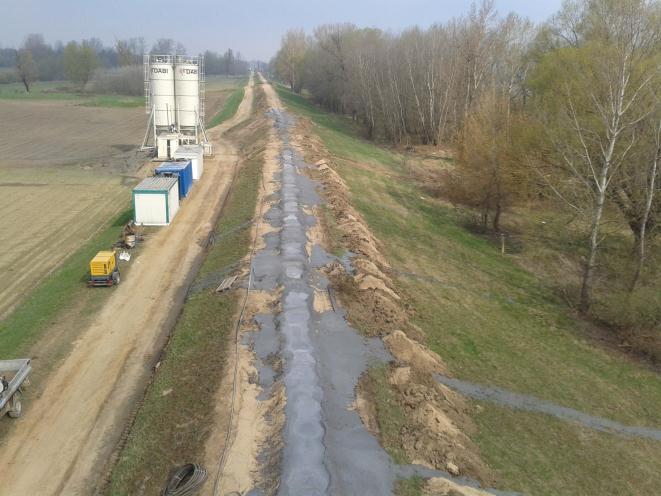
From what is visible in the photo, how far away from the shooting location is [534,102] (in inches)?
1367

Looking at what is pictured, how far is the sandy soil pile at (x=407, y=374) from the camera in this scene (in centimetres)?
1213

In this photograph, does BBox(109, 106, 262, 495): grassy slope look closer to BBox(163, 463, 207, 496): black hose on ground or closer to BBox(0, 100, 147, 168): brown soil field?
BBox(163, 463, 207, 496): black hose on ground

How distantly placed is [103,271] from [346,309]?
930 cm

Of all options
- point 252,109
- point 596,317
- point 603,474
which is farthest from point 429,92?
point 603,474

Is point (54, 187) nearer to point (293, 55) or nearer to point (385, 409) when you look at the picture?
point (385, 409)

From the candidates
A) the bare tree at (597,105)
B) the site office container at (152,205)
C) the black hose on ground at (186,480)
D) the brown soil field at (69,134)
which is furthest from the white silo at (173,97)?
the black hose on ground at (186,480)

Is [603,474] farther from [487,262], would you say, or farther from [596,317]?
[487,262]

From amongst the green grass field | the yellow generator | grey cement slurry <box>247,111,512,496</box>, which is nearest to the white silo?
grey cement slurry <box>247,111,512,496</box>

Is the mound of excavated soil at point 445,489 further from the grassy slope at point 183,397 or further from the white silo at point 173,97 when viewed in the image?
the white silo at point 173,97

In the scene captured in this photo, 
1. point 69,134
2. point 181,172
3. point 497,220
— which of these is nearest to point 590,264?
point 497,220

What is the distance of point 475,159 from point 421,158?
2678 cm

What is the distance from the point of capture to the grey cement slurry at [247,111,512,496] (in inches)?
431

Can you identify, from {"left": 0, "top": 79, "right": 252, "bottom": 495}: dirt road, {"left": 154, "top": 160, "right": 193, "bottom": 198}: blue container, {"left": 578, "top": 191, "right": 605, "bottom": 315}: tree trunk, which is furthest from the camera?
{"left": 154, "top": 160, "right": 193, "bottom": 198}: blue container

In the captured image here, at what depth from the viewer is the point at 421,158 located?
5981cm
